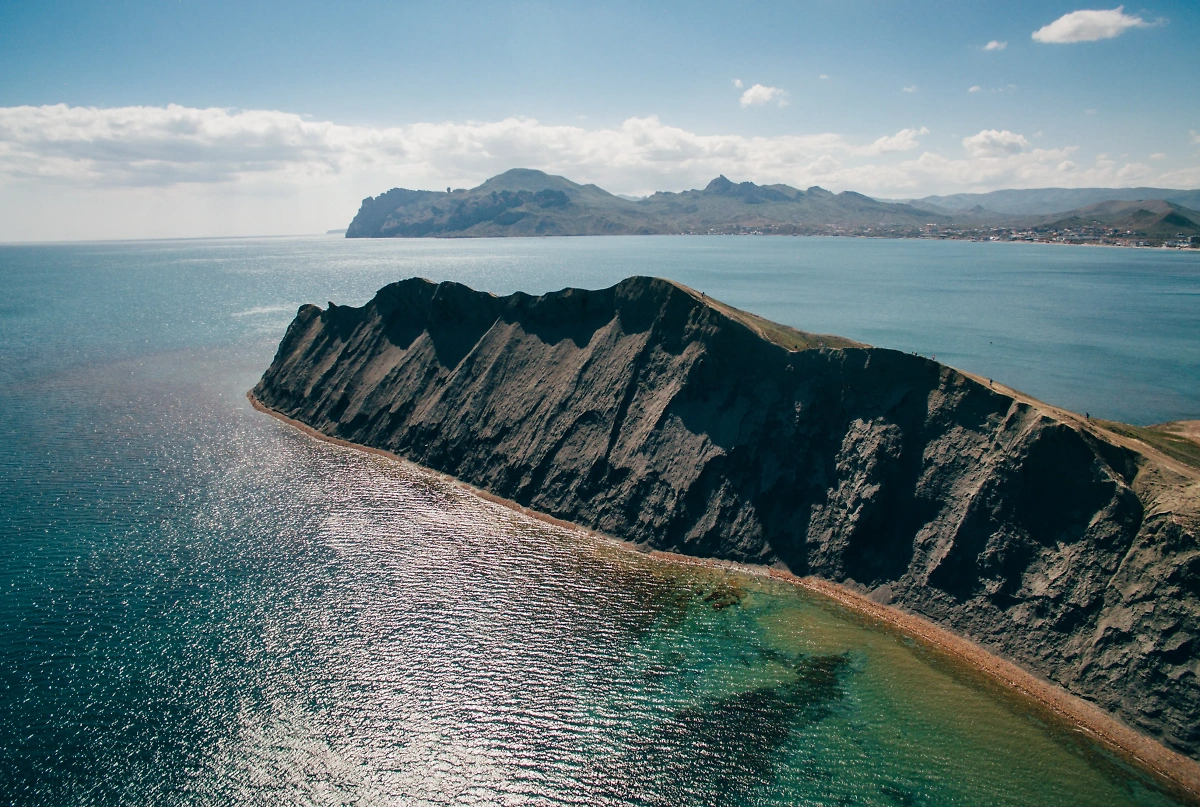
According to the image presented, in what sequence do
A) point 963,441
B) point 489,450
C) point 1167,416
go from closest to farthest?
point 963,441, point 489,450, point 1167,416

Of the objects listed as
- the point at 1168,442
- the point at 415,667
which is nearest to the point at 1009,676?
the point at 1168,442

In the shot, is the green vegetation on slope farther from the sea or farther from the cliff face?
the sea

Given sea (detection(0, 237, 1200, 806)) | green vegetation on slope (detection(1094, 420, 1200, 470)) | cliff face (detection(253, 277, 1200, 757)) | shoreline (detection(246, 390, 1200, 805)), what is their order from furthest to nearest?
1. green vegetation on slope (detection(1094, 420, 1200, 470))
2. cliff face (detection(253, 277, 1200, 757))
3. shoreline (detection(246, 390, 1200, 805))
4. sea (detection(0, 237, 1200, 806))

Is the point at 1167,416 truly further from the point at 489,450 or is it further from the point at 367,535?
the point at 367,535

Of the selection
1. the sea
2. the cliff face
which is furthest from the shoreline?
the sea

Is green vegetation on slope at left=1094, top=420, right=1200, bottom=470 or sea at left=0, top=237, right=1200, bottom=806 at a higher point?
green vegetation on slope at left=1094, top=420, right=1200, bottom=470

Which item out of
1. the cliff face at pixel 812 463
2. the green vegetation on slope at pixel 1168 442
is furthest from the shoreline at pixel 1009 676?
the green vegetation on slope at pixel 1168 442

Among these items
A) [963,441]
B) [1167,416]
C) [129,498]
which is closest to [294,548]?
[129,498]

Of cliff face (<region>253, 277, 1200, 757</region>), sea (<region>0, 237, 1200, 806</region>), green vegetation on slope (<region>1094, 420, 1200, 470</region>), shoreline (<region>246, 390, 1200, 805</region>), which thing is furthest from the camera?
green vegetation on slope (<region>1094, 420, 1200, 470</region>)
